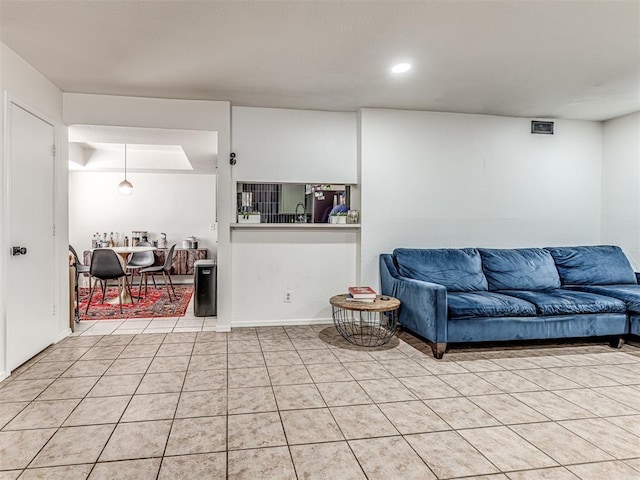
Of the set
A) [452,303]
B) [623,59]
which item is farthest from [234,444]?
[623,59]

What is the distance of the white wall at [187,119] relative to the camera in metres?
3.86

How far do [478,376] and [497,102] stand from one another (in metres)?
2.79

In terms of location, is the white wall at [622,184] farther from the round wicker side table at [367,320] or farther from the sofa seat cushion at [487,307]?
the round wicker side table at [367,320]

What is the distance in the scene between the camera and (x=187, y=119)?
4.02 m

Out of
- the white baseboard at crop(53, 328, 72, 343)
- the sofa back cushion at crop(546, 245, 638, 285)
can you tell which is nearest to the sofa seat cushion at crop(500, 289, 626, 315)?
the sofa back cushion at crop(546, 245, 638, 285)

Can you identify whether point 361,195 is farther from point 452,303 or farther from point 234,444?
point 234,444

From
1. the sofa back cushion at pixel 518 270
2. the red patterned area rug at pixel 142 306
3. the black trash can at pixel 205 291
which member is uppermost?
the sofa back cushion at pixel 518 270

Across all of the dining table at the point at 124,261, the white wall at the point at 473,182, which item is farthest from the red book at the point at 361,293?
the dining table at the point at 124,261

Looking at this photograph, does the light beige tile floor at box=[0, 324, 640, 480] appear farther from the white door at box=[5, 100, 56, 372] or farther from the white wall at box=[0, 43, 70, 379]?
the white wall at box=[0, 43, 70, 379]

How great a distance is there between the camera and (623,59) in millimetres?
3080

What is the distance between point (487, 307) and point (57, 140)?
417 centimetres

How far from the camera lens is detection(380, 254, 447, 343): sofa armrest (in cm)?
326

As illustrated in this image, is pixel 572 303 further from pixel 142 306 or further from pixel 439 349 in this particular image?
pixel 142 306

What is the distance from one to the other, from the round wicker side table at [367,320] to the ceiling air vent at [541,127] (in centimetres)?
276
